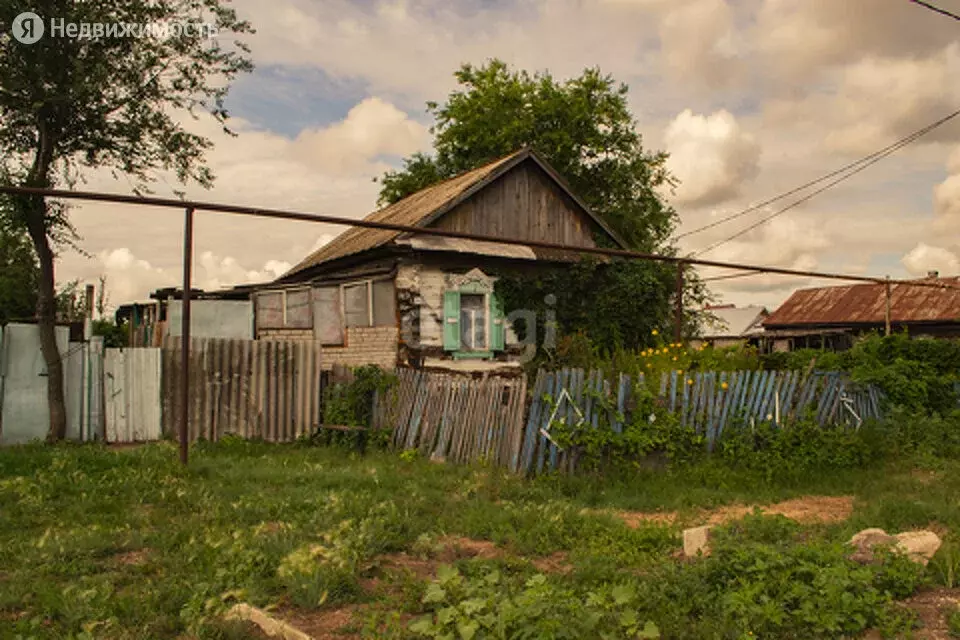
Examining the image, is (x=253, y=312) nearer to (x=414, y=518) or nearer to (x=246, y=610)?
(x=414, y=518)

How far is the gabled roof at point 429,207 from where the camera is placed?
51.7 feet

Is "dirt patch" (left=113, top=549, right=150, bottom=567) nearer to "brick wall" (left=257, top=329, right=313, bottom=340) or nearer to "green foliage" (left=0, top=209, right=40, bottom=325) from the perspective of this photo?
"brick wall" (left=257, top=329, right=313, bottom=340)

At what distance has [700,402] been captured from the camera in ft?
30.2

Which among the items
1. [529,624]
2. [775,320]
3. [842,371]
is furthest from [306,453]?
[775,320]

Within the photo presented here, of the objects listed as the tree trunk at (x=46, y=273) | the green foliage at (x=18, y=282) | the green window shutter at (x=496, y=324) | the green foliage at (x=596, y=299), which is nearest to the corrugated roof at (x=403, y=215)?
the green foliage at (x=596, y=299)

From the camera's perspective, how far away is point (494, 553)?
5.26m

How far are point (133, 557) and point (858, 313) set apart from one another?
33.8m

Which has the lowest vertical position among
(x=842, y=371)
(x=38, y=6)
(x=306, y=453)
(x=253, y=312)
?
(x=306, y=453)

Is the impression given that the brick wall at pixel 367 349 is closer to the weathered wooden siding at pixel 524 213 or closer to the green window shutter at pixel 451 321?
the green window shutter at pixel 451 321

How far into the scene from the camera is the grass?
402cm

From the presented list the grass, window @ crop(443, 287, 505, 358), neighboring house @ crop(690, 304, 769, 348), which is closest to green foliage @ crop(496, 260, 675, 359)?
window @ crop(443, 287, 505, 358)

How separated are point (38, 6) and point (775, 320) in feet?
112

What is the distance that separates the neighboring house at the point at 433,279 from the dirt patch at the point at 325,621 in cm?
1060

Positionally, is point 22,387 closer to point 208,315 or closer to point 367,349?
point 208,315
